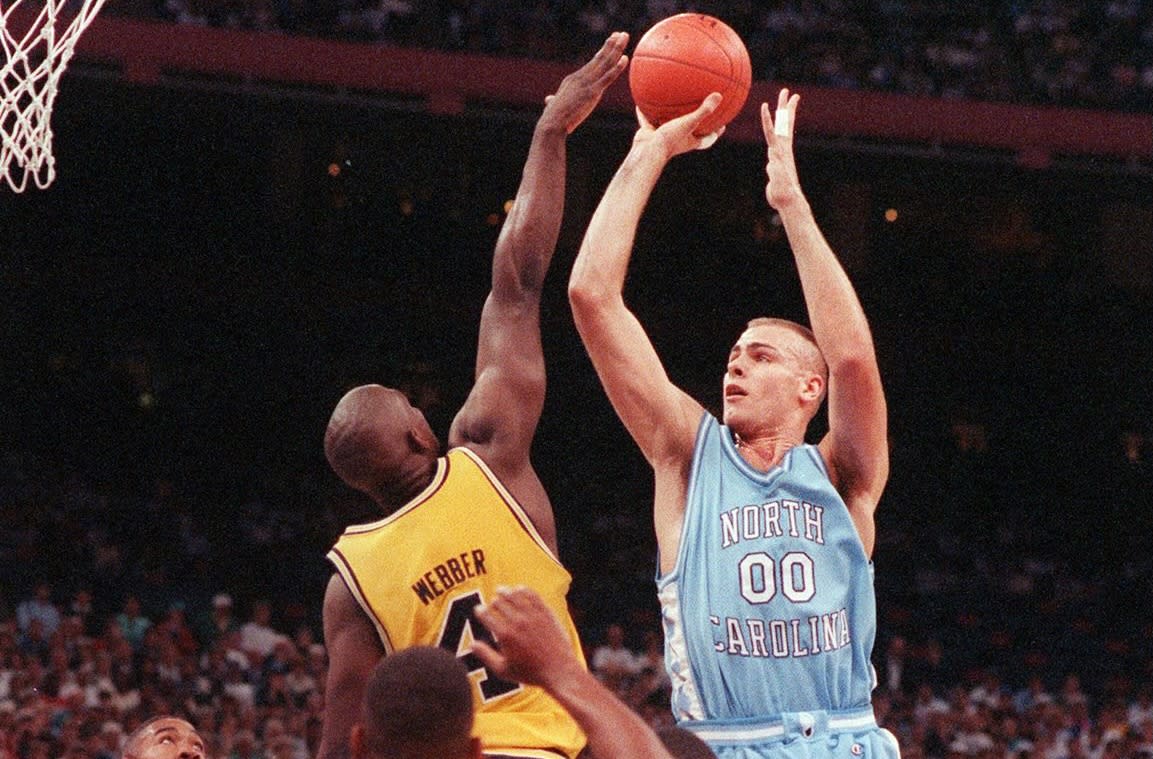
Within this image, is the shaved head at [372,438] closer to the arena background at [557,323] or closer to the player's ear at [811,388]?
the player's ear at [811,388]

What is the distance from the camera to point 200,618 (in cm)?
1361

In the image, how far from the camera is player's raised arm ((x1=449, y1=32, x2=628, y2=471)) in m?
4.03

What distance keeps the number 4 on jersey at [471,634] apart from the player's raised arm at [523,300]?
340 millimetres

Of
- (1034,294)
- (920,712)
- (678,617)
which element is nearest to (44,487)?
(920,712)

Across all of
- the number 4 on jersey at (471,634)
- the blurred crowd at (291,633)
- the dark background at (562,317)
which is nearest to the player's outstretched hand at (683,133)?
the number 4 on jersey at (471,634)

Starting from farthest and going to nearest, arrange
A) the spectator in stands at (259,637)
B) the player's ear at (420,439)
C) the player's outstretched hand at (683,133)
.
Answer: the spectator in stands at (259,637) < the player's outstretched hand at (683,133) < the player's ear at (420,439)

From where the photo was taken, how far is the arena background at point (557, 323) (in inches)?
648

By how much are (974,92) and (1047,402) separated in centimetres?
483

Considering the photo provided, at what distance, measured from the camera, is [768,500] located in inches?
153

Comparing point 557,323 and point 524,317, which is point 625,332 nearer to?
point 524,317

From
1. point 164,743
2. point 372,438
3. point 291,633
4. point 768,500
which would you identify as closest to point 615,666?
point 291,633

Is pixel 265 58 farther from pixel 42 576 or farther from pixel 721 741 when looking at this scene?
pixel 721 741

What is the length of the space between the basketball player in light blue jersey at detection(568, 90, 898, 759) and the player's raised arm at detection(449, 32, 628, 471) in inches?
9.5

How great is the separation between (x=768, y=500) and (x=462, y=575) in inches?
26.4
